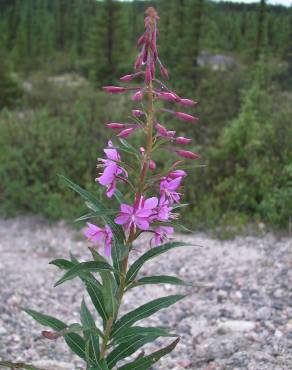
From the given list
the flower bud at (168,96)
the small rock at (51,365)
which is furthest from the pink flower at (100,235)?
the small rock at (51,365)

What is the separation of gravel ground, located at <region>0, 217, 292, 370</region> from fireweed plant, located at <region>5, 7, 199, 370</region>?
1.12 meters

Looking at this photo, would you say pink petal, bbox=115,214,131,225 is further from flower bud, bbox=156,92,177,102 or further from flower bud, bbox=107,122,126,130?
flower bud, bbox=156,92,177,102

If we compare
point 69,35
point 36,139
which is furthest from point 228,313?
point 69,35

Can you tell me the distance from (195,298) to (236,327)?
87 cm

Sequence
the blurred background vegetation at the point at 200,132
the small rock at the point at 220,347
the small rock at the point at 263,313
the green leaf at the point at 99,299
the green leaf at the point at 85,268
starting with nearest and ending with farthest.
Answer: the green leaf at the point at 85,268
the green leaf at the point at 99,299
the small rock at the point at 220,347
the small rock at the point at 263,313
the blurred background vegetation at the point at 200,132

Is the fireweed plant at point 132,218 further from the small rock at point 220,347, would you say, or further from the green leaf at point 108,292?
the small rock at point 220,347

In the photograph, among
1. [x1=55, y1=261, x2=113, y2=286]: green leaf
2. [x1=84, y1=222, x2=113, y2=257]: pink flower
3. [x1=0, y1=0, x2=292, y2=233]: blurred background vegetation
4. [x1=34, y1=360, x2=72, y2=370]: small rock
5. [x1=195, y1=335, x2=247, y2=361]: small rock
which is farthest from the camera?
[x1=0, y1=0, x2=292, y2=233]: blurred background vegetation

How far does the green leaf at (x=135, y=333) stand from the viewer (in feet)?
7.63

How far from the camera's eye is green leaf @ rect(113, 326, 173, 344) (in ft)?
7.63

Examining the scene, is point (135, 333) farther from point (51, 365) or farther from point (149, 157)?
point (51, 365)

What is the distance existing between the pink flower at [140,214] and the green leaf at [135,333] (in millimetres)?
466

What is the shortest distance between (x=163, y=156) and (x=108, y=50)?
12809mm

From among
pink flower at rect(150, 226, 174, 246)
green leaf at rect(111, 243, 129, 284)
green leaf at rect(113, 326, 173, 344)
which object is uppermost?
pink flower at rect(150, 226, 174, 246)

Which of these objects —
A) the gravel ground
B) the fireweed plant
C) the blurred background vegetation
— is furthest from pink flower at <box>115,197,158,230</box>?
the blurred background vegetation
